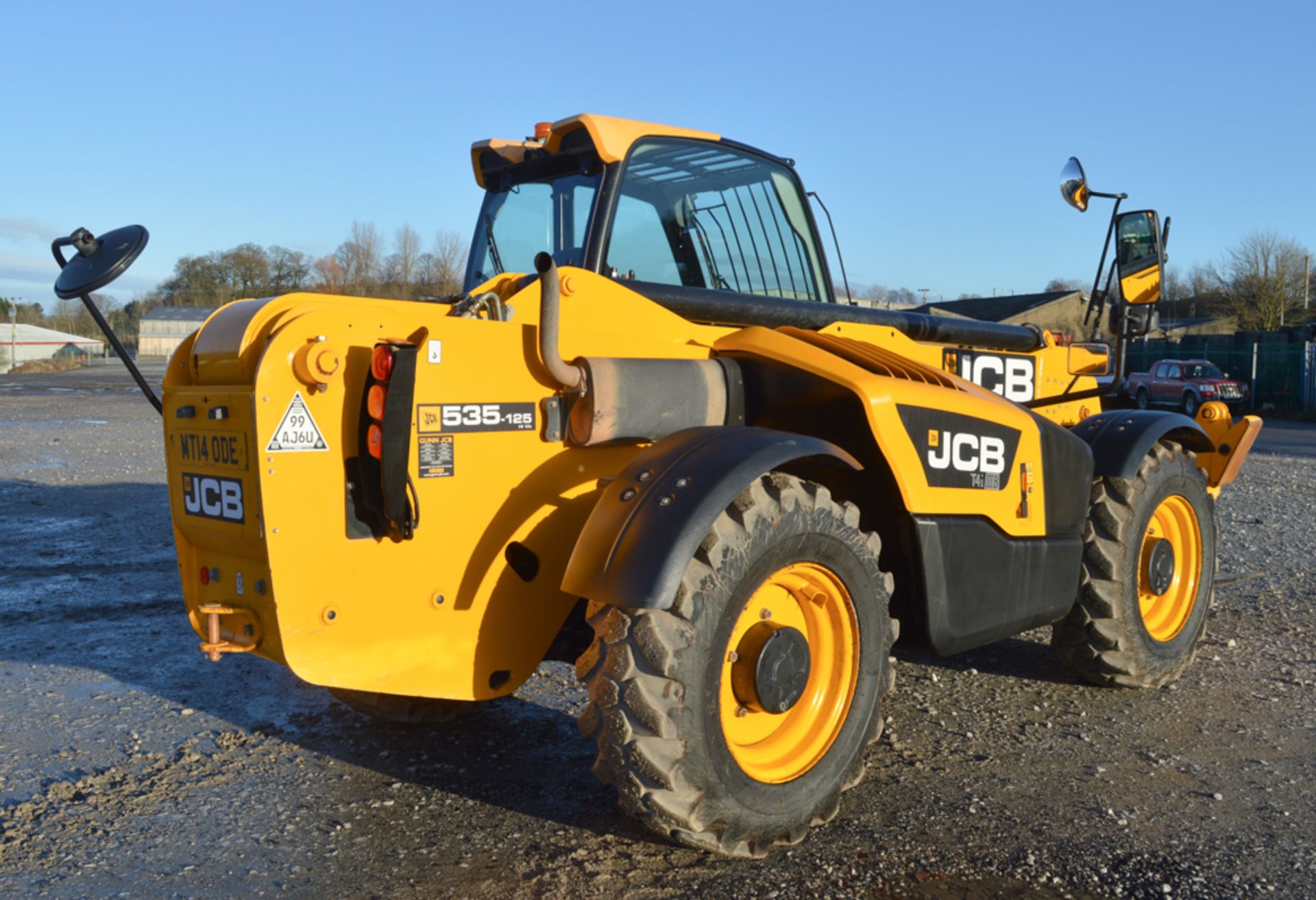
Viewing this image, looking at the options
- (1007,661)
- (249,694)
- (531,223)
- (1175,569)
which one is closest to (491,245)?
(531,223)

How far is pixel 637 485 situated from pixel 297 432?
987mm

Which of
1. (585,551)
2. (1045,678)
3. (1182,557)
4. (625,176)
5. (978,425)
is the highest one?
(625,176)

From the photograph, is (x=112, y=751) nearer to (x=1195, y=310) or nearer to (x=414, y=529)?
(x=414, y=529)

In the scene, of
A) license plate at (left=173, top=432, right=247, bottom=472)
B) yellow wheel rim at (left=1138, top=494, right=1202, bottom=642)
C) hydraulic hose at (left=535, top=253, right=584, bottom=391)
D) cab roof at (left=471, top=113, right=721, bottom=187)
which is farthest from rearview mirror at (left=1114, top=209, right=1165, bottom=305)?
license plate at (left=173, top=432, right=247, bottom=472)

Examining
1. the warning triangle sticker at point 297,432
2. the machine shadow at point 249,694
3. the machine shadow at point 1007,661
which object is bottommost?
the machine shadow at point 1007,661

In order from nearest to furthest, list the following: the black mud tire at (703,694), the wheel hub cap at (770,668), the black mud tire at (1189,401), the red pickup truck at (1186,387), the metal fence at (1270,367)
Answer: the black mud tire at (703,694) → the wheel hub cap at (770,668) → the black mud tire at (1189,401) → the red pickup truck at (1186,387) → the metal fence at (1270,367)

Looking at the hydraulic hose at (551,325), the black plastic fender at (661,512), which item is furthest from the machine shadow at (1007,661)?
the hydraulic hose at (551,325)

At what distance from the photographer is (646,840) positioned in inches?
140

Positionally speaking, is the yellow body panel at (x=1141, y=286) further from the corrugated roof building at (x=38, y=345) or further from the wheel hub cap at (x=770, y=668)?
the corrugated roof building at (x=38, y=345)

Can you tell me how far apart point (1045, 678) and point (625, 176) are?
320 cm

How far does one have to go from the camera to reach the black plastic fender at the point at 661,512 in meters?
3.12

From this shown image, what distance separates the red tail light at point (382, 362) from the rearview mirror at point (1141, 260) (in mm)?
3107

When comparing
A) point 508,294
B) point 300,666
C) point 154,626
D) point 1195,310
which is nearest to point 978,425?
point 508,294

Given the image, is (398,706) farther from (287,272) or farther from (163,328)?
(163,328)
